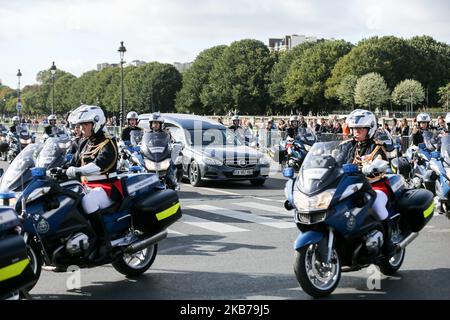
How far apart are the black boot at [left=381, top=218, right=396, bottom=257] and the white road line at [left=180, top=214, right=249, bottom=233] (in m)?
4.12

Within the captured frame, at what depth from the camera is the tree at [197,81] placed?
108 meters

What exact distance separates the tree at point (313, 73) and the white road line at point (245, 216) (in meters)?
80.7

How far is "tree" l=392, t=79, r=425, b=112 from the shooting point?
8444 cm

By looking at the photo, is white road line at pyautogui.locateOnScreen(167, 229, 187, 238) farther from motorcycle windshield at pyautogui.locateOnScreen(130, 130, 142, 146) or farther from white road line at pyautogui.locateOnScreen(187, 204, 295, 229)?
motorcycle windshield at pyautogui.locateOnScreen(130, 130, 142, 146)

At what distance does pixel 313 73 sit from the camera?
93.6 metres

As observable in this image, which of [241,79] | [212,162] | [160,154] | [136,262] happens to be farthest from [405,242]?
[241,79]

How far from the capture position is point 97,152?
7.39 meters

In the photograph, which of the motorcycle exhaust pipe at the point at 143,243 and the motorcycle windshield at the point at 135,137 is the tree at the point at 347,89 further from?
the motorcycle exhaust pipe at the point at 143,243

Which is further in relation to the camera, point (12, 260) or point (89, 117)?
point (89, 117)

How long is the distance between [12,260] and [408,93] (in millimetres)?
83444

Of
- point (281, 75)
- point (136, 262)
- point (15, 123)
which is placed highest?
point (281, 75)

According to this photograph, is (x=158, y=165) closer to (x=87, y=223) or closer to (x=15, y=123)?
(x=87, y=223)

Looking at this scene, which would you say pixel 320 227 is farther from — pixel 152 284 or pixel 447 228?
pixel 447 228

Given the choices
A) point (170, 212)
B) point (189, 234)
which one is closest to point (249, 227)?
point (189, 234)
